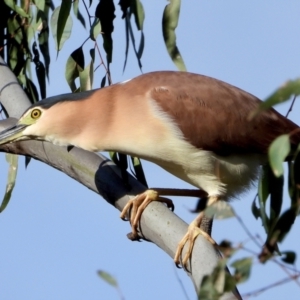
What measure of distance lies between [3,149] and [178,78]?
542 millimetres

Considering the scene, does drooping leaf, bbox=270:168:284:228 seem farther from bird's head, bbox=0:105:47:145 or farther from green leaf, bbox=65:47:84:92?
green leaf, bbox=65:47:84:92

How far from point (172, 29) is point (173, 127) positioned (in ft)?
1.10

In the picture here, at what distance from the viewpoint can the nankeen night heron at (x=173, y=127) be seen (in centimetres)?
223

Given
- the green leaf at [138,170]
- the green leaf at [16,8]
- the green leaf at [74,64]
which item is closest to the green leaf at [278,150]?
the green leaf at [138,170]

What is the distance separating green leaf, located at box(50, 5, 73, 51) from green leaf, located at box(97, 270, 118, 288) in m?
1.45

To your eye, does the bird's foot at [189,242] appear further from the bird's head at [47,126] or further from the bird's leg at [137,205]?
the bird's head at [47,126]

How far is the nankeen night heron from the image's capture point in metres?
2.23

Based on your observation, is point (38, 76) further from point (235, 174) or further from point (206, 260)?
point (206, 260)

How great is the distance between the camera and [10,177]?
8.68 ft

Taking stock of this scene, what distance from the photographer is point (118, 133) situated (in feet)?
7.39

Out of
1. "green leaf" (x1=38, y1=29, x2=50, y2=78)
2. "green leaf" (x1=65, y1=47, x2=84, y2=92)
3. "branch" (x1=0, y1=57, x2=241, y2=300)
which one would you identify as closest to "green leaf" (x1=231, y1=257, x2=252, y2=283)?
"branch" (x1=0, y1=57, x2=241, y2=300)

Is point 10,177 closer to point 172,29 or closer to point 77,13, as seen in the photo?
point 77,13

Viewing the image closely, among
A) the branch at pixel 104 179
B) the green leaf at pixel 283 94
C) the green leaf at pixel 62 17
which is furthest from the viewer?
the green leaf at pixel 62 17

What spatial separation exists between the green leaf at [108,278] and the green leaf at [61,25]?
4.75ft
